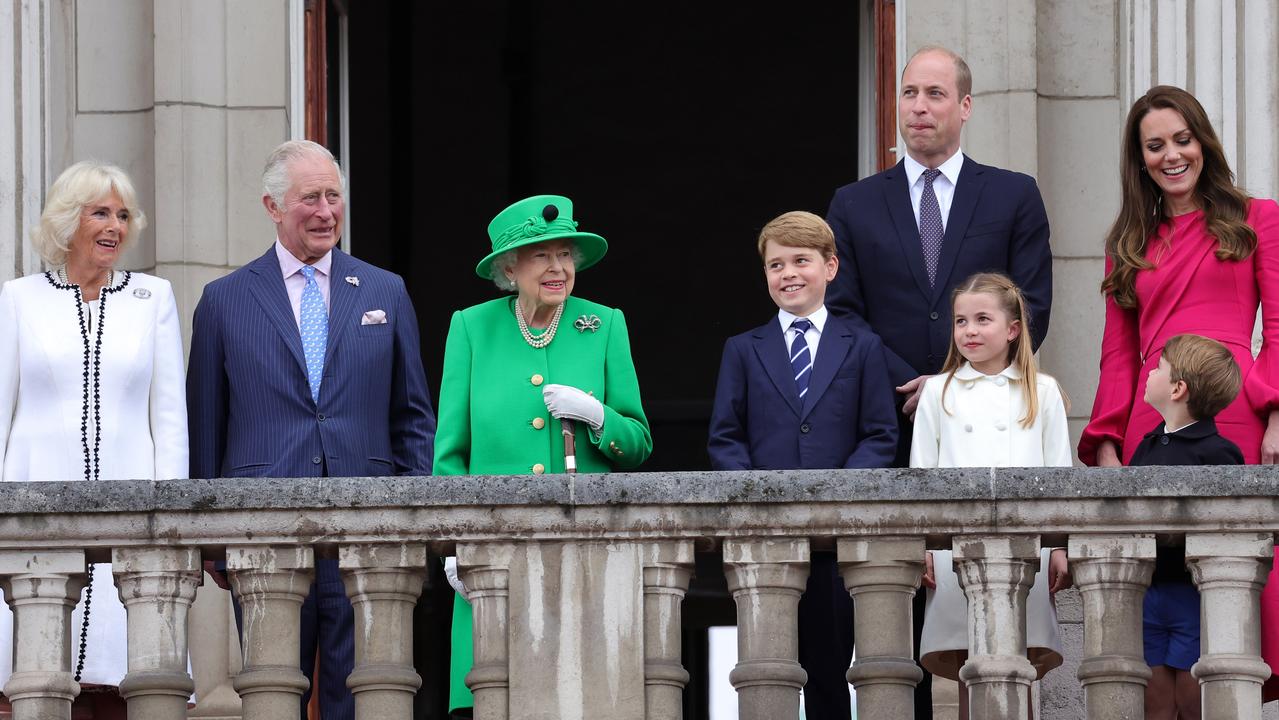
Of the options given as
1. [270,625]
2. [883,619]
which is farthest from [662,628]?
[270,625]

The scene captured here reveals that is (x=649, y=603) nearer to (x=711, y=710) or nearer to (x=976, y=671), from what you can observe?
(x=976, y=671)

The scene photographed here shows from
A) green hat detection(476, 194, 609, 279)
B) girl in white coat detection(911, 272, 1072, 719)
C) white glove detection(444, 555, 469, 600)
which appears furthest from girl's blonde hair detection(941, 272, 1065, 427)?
white glove detection(444, 555, 469, 600)

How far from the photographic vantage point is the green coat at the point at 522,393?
253 inches

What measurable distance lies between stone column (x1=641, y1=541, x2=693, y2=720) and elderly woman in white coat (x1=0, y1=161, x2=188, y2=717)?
134 cm

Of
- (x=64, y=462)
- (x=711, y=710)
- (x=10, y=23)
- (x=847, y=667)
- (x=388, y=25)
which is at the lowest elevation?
(x=711, y=710)

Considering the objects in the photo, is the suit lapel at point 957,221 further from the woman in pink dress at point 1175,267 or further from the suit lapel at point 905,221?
the woman in pink dress at point 1175,267

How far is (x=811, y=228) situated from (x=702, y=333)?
9.01 meters

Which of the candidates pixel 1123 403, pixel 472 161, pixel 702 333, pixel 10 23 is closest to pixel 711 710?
pixel 702 333

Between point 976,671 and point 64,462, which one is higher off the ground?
point 64,462

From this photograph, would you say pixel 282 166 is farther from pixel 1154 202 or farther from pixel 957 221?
pixel 1154 202

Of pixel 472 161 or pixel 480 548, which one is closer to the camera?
pixel 480 548

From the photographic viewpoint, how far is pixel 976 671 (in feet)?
18.4

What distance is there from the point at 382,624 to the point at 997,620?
1.38 metres

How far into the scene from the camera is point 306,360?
6.45 m
